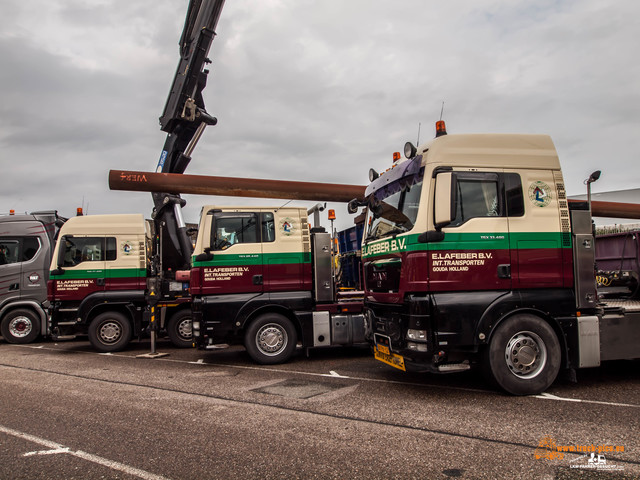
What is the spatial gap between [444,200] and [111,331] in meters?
8.03

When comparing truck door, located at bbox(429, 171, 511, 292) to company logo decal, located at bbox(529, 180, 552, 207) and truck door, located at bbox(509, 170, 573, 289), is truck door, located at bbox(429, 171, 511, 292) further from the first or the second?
company logo decal, located at bbox(529, 180, 552, 207)

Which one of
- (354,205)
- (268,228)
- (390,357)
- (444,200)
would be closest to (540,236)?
(444,200)

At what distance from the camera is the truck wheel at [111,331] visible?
33.1 ft

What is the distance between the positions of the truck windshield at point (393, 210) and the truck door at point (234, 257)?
230 cm

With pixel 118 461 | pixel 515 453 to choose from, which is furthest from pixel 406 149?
pixel 118 461

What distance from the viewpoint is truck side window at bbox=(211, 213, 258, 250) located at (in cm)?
808

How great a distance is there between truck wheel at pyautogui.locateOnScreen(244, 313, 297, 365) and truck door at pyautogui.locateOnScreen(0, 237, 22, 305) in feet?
24.8

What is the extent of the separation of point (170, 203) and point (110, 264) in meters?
2.09

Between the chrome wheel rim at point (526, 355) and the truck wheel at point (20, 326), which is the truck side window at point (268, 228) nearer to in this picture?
the chrome wheel rim at point (526, 355)

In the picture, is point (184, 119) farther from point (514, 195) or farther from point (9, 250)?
point (514, 195)

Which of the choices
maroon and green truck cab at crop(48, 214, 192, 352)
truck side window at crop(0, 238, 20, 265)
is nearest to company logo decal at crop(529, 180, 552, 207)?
maroon and green truck cab at crop(48, 214, 192, 352)

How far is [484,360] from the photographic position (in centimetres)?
541

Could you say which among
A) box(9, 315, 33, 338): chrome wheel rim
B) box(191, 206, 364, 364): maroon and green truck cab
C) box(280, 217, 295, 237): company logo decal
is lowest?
box(9, 315, 33, 338): chrome wheel rim

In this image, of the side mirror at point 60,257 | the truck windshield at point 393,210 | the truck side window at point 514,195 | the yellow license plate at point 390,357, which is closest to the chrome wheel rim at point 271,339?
the yellow license plate at point 390,357
